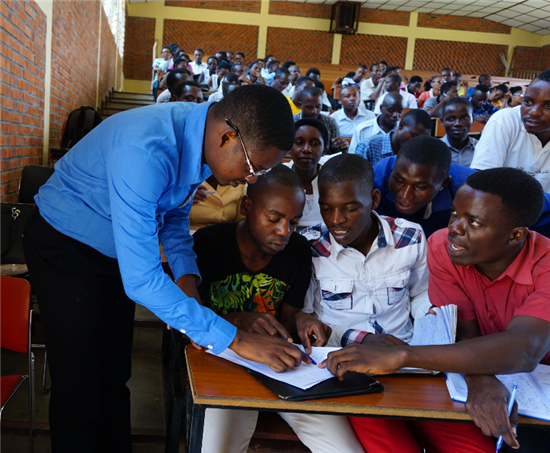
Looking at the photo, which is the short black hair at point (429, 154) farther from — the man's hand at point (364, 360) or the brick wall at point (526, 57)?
the brick wall at point (526, 57)

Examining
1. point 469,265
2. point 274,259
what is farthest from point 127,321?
point 469,265

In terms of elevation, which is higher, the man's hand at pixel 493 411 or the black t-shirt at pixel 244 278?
the black t-shirt at pixel 244 278

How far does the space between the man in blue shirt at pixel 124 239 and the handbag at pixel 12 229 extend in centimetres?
163

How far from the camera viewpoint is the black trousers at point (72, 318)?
4.64 feet

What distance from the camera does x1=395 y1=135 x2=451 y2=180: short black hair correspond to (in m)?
2.28

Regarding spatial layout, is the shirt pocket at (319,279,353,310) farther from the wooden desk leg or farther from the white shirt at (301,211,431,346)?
the wooden desk leg

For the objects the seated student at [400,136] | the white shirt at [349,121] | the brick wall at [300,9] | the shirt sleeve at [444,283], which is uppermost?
the brick wall at [300,9]

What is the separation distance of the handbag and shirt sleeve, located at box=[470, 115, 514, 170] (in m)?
2.65

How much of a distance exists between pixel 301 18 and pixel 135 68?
5.54 metres

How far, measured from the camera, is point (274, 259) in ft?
6.07

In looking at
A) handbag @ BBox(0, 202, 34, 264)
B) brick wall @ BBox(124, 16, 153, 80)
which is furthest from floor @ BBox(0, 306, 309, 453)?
brick wall @ BBox(124, 16, 153, 80)

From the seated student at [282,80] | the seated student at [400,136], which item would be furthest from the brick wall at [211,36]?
the seated student at [400,136]

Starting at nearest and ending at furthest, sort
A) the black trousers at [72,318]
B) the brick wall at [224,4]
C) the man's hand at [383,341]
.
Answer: the black trousers at [72,318] < the man's hand at [383,341] < the brick wall at [224,4]

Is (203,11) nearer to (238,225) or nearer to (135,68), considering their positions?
(135,68)
